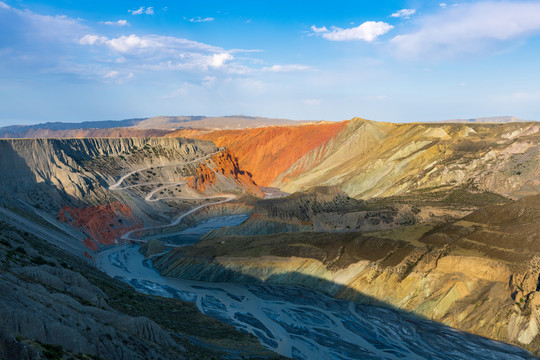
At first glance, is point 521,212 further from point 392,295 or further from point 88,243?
point 88,243

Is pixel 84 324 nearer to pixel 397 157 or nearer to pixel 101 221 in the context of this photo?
pixel 101 221

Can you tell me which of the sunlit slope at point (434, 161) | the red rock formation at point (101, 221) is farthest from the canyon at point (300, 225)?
the sunlit slope at point (434, 161)

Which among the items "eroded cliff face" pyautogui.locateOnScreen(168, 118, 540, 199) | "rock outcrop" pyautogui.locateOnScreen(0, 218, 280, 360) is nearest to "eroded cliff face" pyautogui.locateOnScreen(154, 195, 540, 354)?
"rock outcrop" pyautogui.locateOnScreen(0, 218, 280, 360)

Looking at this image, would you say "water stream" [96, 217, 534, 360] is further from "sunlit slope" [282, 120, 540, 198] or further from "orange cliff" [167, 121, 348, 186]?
"orange cliff" [167, 121, 348, 186]

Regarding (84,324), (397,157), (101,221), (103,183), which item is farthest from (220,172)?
(84,324)

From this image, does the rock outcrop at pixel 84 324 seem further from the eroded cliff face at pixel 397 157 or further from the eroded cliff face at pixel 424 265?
the eroded cliff face at pixel 397 157

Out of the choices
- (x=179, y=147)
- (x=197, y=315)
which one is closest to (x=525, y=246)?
(x=197, y=315)
